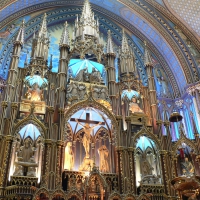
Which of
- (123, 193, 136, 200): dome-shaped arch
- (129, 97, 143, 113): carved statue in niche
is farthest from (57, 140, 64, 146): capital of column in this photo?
(129, 97, 143, 113): carved statue in niche

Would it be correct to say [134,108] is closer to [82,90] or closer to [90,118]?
[90,118]

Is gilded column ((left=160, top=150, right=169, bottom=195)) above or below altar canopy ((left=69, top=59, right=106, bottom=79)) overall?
below

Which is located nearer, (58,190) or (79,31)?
(58,190)

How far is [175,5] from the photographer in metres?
19.8

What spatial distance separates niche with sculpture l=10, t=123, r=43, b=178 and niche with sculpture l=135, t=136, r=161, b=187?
484 cm

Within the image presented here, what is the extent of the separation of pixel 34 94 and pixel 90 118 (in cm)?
321

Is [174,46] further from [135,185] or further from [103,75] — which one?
[135,185]

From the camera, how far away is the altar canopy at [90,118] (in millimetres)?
15227

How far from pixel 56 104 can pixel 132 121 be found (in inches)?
161

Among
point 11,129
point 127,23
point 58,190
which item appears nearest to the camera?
point 58,190

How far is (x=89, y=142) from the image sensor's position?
14781 mm

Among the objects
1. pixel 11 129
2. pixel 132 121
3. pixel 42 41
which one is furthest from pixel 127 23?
pixel 11 129

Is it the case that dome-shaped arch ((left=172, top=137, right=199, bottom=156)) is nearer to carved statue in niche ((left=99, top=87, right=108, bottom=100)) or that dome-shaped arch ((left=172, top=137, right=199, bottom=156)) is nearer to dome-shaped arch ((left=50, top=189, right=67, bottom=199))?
carved statue in niche ((left=99, top=87, right=108, bottom=100))

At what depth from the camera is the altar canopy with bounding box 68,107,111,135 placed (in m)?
15.2
